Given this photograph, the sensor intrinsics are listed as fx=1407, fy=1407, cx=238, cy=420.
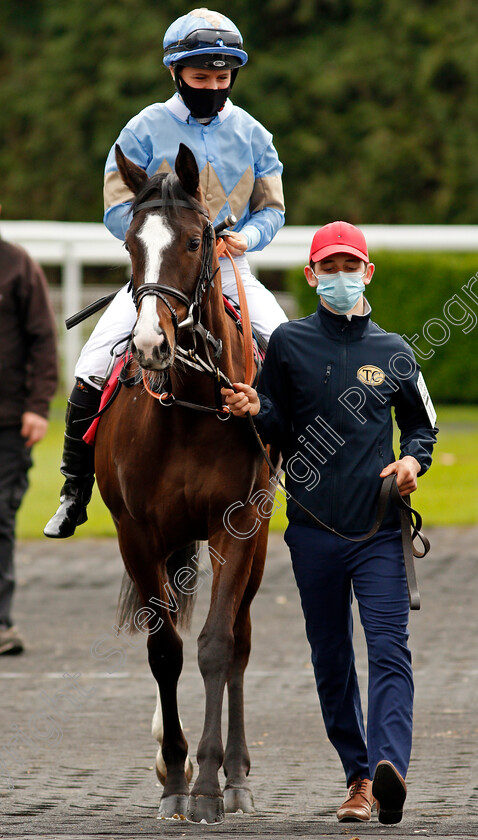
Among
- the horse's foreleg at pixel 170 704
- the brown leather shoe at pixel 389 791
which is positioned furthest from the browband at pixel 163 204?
the brown leather shoe at pixel 389 791

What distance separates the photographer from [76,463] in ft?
20.9

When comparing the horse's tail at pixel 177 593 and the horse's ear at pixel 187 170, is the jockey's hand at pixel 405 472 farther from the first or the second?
the horse's tail at pixel 177 593

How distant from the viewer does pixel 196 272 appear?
4.94m

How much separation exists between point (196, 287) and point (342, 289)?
58cm

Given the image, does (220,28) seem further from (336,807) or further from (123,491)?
(336,807)

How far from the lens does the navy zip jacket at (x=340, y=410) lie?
203 inches

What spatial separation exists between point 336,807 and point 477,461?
12.3 m

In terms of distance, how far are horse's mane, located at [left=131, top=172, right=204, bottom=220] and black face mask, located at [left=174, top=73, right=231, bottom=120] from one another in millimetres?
741

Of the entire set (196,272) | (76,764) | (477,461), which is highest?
(196,272)

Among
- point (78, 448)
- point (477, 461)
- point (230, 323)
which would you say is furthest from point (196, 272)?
point (477, 461)

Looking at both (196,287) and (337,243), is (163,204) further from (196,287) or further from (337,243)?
(337,243)

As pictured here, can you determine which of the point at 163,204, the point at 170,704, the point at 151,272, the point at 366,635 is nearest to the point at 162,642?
the point at 170,704

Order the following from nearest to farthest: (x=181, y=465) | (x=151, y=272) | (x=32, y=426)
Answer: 1. (x=151, y=272)
2. (x=181, y=465)
3. (x=32, y=426)

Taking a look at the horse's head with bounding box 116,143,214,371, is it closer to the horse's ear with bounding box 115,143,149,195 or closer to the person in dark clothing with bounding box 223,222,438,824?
the horse's ear with bounding box 115,143,149,195
